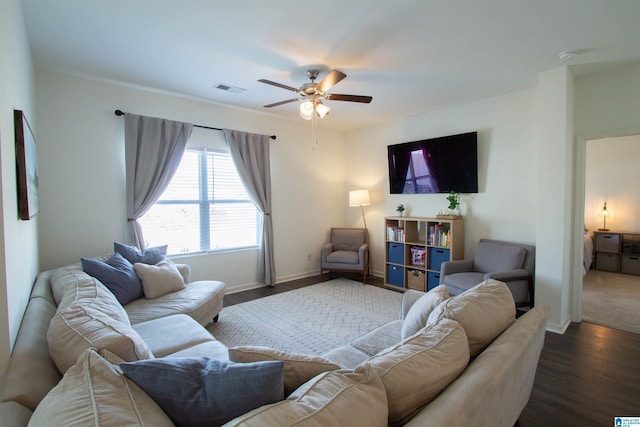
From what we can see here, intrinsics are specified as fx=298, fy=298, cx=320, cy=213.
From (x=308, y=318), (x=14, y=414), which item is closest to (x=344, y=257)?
(x=308, y=318)

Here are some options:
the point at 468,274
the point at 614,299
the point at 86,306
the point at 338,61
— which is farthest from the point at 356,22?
the point at 614,299

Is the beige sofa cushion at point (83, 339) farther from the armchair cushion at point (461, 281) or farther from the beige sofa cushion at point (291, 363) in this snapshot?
the armchair cushion at point (461, 281)

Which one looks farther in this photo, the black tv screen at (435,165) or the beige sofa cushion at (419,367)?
the black tv screen at (435,165)

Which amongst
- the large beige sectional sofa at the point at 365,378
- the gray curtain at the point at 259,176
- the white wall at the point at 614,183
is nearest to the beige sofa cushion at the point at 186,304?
the large beige sectional sofa at the point at 365,378

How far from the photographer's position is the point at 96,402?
2.48 ft

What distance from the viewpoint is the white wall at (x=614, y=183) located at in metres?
5.23

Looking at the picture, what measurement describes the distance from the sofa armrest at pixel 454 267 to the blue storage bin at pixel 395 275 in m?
0.92

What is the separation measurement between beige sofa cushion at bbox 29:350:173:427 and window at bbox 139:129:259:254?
317cm

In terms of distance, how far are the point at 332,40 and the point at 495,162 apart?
9.07 ft

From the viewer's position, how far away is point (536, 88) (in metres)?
3.52

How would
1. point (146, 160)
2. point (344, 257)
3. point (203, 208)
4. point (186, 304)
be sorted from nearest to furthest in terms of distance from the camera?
point (186, 304) < point (146, 160) < point (203, 208) < point (344, 257)

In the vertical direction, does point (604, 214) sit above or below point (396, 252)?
above

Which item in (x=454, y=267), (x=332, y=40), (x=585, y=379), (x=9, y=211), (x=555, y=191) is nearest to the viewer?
(x=9, y=211)

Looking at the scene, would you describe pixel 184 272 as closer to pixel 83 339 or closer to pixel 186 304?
pixel 186 304
